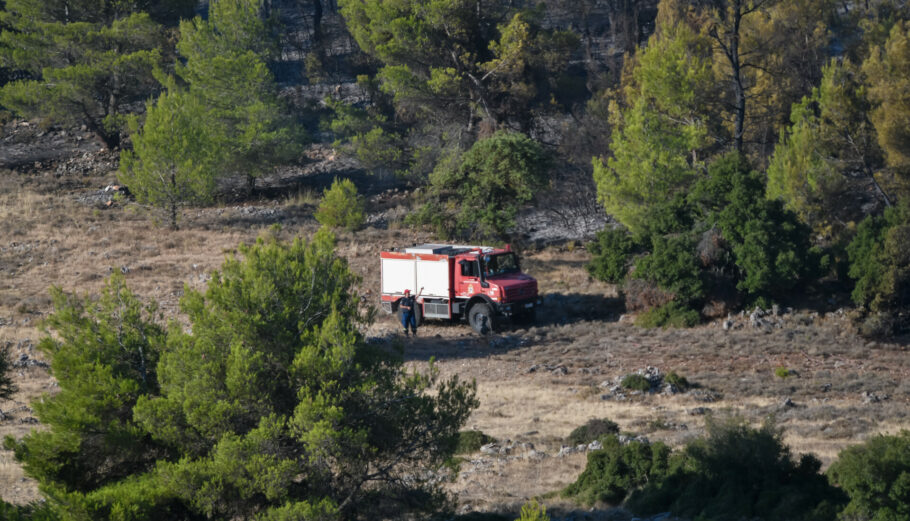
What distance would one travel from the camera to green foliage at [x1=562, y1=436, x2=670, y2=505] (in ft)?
46.1

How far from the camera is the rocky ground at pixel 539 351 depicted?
17.0 m

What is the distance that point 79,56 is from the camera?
160ft

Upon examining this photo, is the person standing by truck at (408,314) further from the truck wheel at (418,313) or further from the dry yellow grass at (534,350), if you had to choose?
the dry yellow grass at (534,350)

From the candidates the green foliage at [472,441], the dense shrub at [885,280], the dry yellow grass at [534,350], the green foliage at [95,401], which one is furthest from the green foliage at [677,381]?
the green foliage at [95,401]

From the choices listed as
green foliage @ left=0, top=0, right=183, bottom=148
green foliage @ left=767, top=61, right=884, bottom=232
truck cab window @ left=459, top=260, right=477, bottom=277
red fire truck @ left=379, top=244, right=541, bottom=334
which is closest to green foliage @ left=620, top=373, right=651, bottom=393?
red fire truck @ left=379, top=244, right=541, bottom=334

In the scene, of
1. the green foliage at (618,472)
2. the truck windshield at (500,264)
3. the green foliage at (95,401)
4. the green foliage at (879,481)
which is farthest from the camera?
the truck windshield at (500,264)

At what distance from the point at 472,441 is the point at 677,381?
617cm

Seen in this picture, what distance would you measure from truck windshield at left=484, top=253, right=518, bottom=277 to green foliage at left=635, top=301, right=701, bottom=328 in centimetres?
409

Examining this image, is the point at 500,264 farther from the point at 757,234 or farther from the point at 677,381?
the point at 677,381

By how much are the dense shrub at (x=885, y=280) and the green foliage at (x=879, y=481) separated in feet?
46.4

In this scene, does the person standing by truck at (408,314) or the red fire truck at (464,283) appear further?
the person standing by truck at (408,314)

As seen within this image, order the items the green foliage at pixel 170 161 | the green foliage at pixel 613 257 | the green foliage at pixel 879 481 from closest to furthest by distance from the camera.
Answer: the green foliage at pixel 879 481, the green foliage at pixel 613 257, the green foliage at pixel 170 161

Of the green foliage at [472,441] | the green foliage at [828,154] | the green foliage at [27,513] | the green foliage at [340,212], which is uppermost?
the green foliage at [828,154]

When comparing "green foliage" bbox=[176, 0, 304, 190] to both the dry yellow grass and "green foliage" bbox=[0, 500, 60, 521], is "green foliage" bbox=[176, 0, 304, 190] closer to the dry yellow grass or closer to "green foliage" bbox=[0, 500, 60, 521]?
the dry yellow grass
